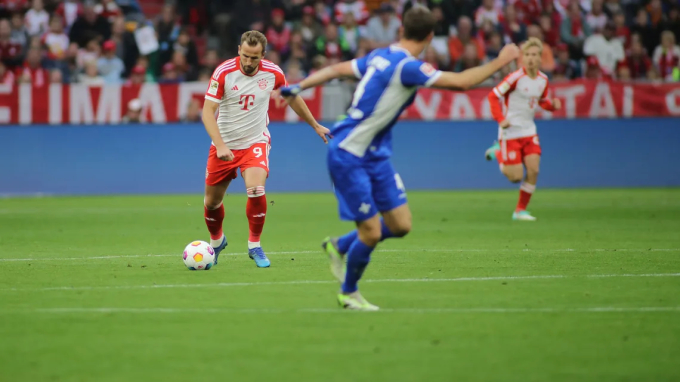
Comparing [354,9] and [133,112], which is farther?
[354,9]

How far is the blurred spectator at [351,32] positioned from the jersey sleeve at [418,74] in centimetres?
1602

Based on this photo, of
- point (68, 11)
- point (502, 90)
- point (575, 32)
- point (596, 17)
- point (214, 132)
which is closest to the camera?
point (214, 132)

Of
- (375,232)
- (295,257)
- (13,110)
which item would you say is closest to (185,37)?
(13,110)

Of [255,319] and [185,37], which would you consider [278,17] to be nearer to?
[185,37]

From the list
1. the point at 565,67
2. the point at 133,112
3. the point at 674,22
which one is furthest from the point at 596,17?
the point at 133,112

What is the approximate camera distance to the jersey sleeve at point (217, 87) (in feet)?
32.4

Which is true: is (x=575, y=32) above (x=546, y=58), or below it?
above

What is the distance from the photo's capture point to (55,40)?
72.4 ft

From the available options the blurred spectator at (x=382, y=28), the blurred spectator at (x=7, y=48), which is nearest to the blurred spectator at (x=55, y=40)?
the blurred spectator at (x=7, y=48)

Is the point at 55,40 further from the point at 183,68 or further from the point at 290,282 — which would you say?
the point at 290,282

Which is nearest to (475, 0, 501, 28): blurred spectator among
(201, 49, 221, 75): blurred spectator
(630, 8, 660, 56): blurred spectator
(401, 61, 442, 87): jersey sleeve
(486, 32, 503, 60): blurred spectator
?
(486, 32, 503, 60): blurred spectator

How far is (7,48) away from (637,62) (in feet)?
45.1

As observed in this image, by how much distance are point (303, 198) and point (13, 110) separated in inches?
238

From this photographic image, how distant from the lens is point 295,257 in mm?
10688
